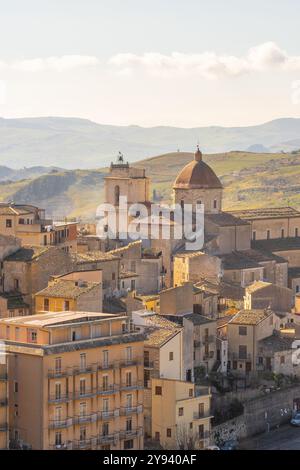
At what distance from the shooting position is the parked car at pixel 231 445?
57.4 m

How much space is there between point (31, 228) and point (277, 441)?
21.2 m

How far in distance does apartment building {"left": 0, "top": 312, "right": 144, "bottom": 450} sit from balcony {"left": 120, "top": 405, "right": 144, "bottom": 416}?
37 millimetres

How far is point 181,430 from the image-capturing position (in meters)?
55.8

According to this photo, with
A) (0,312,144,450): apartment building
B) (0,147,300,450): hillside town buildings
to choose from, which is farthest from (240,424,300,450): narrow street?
(0,312,144,450): apartment building

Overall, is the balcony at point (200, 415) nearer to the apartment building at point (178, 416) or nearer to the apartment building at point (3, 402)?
the apartment building at point (178, 416)

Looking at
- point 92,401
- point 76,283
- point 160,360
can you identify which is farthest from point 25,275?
point 92,401

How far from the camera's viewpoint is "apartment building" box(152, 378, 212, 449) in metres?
55.7

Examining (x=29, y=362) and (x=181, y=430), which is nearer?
(x=29, y=362)

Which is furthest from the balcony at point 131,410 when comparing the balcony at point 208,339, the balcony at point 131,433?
the balcony at point 208,339

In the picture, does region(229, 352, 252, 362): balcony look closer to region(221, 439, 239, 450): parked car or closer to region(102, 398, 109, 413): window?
region(221, 439, 239, 450): parked car

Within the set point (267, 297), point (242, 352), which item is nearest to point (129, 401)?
point (242, 352)

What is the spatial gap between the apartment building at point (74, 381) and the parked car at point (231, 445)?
4.74 m
